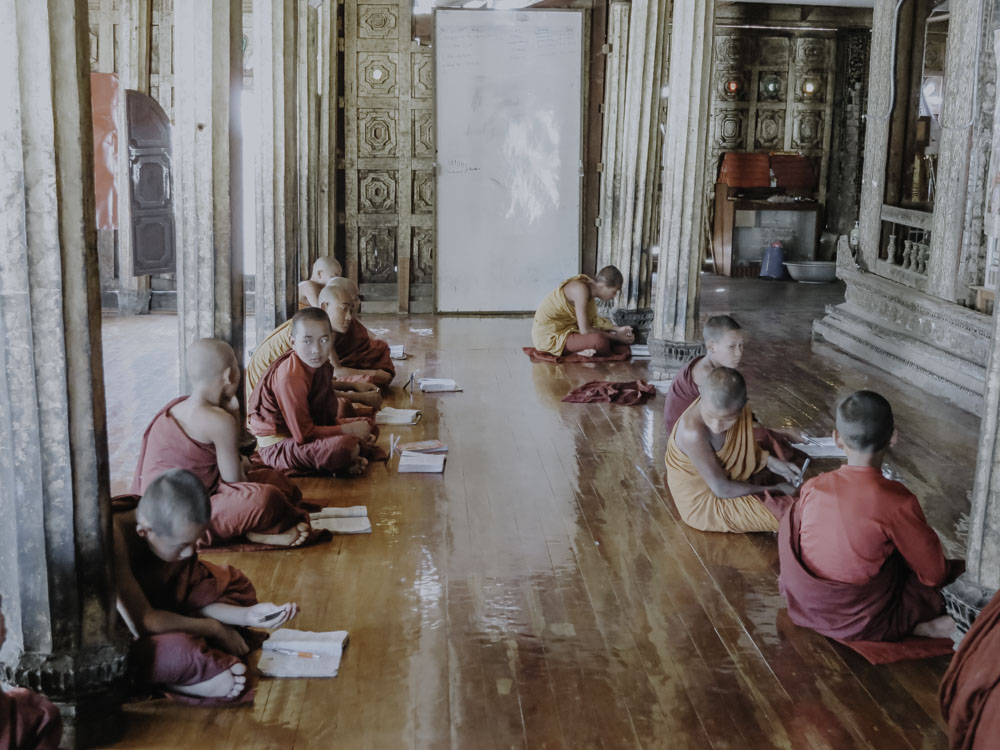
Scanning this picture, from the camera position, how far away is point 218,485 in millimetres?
4902

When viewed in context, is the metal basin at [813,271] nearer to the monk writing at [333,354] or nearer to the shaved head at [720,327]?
the monk writing at [333,354]

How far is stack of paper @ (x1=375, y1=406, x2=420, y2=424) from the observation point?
24.1 feet

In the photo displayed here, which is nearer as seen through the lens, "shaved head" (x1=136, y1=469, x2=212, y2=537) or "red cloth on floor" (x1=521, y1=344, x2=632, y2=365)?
"shaved head" (x1=136, y1=469, x2=212, y2=537)

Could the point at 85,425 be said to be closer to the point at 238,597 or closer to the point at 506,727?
the point at 238,597

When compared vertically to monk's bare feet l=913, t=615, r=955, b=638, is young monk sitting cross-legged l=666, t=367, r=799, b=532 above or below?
above

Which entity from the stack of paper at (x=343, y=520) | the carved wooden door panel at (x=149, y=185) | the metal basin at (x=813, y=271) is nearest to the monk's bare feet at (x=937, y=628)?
the stack of paper at (x=343, y=520)

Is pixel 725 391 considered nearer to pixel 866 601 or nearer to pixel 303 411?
pixel 866 601

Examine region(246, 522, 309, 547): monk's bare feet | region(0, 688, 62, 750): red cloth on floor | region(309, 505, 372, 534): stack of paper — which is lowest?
region(309, 505, 372, 534): stack of paper

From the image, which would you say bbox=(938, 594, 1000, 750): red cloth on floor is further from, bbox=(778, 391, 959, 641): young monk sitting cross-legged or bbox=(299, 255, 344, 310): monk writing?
bbox=(299, 255, 344, 310): monk writing

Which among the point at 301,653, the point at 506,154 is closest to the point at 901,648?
the point at 301,653

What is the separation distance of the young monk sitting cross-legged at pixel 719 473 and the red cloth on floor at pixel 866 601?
1031mm

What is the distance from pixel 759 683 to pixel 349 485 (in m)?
2.82

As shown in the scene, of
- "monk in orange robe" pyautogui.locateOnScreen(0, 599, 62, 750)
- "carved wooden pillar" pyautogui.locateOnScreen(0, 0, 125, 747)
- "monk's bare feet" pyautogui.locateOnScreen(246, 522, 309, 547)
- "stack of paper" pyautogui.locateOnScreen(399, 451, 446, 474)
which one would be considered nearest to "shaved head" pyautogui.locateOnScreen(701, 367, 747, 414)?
"stack of paper" pyautogui.locateOnScreen(399, 451, 446, 474)

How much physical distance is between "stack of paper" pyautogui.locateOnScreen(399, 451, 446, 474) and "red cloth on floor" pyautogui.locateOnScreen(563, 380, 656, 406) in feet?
6.48
